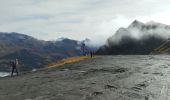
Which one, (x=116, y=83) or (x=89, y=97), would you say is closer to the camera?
(x=89, y=97)

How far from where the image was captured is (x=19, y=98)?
2631cm

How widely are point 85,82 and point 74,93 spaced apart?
7.56 m

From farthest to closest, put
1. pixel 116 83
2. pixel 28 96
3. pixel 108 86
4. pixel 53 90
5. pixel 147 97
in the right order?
pixel 116 83, pixel 108 86, pixel 53 90, pixel 28 96, pixel 147 97

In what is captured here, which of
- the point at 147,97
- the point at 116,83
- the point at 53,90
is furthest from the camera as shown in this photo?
the point at 116,83

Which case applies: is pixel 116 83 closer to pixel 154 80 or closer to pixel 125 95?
pixel 154 80

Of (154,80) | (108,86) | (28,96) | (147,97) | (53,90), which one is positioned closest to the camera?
(147,97)

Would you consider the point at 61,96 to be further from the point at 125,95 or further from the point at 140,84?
the point at 140,84

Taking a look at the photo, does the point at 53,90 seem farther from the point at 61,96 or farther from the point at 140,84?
the point at 140,84

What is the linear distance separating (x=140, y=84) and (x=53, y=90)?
806cm


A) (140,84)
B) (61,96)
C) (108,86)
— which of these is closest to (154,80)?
(140,84)

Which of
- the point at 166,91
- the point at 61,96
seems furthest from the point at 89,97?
the point at 166,91

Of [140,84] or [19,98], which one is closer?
[19,98]

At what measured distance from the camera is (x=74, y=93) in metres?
27.3

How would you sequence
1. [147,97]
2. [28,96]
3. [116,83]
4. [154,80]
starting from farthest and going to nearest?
1. [154,80]
2. [116,83]
3. [28,96]
4. [147,97]
